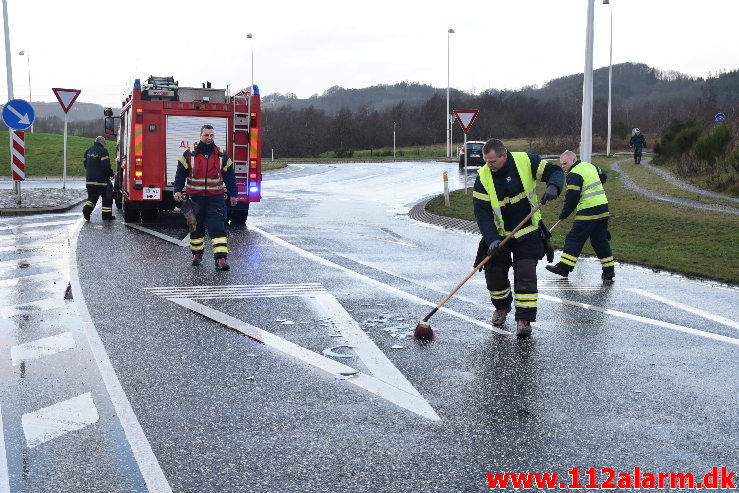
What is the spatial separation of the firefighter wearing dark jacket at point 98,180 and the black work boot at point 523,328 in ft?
42.3

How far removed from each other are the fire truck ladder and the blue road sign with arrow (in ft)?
21.0

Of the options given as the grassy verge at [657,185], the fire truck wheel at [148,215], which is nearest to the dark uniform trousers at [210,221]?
the fire truck wheel at [148,215]

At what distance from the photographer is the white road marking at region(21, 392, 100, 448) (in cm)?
477

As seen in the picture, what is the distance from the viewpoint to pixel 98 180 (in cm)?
1830

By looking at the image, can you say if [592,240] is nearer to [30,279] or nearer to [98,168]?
[30,279]

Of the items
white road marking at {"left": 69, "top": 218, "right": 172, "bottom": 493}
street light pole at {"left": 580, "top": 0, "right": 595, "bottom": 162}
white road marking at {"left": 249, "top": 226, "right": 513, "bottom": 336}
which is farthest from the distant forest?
white road marking at {"left": 69, "top": 218, "right": 172, "bottom": 493}

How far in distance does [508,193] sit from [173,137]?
35.9 ft

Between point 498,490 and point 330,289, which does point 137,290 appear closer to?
point 330,289

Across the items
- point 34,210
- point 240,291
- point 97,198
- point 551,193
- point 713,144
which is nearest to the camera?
point 551,193

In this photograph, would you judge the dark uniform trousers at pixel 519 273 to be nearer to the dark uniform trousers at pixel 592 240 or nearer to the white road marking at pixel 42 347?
the dark uniform trousers at pixel 592 240

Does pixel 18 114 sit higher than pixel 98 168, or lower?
higher

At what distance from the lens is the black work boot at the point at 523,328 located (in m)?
7.33

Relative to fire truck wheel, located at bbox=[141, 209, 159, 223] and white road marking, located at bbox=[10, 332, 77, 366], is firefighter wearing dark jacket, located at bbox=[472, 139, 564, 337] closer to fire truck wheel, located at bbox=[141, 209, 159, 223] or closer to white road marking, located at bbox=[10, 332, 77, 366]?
white road marking, located at bbox=[10, 332, 77, 366]

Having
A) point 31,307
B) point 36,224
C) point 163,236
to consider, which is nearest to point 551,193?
point 31,307
